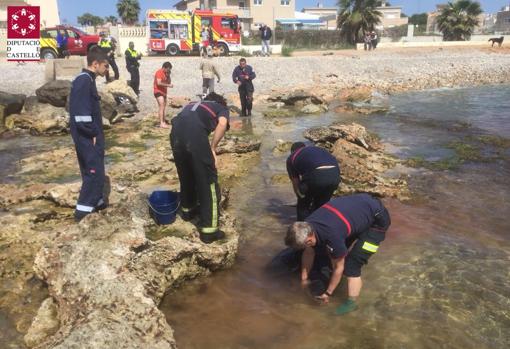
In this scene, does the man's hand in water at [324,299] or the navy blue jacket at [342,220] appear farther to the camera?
the man's hand in water at [324,299]

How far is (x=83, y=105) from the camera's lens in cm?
498

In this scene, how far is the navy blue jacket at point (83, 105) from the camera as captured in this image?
4969 millimetres

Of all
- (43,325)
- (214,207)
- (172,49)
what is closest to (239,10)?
(172,49)

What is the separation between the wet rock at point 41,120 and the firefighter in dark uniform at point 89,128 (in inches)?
260

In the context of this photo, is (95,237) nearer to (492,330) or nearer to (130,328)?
(130,328)

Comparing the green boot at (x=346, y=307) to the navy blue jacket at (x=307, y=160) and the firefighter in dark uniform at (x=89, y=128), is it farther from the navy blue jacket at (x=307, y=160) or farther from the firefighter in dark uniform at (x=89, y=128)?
the firefighter in dark uniform at (x=89, y=128)

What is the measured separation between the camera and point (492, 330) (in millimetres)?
3881

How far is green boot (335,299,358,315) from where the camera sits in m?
4.20

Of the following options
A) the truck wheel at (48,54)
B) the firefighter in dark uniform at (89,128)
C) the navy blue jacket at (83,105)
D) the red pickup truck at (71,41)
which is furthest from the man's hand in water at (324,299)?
the truck wheel at (48,54)

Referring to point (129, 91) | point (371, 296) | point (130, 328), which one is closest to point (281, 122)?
point (129, 91)

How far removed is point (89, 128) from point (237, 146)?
4.66 metres

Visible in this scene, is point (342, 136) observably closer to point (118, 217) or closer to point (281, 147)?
point (281, 147)

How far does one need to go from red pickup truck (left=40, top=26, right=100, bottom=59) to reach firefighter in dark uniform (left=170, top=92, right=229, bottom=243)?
20647 millimetres

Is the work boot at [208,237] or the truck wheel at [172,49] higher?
the truck wheel at [172,49]
